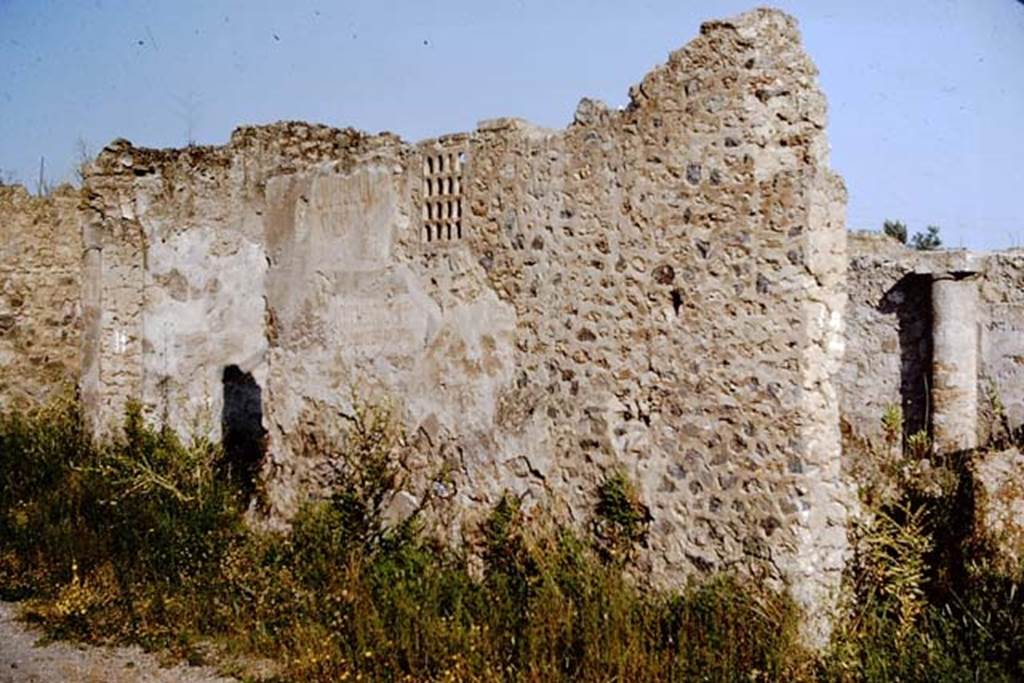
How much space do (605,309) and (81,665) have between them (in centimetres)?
332

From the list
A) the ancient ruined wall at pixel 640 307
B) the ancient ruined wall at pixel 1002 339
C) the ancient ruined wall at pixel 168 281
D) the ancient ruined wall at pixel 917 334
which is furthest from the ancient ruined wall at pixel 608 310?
the ancient ruined wall at pixel 1002 339

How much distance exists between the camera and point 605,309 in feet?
18.6

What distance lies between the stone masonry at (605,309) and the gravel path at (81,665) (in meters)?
1.75

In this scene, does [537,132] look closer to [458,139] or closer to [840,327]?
[458,139]

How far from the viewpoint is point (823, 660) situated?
4.67 meters

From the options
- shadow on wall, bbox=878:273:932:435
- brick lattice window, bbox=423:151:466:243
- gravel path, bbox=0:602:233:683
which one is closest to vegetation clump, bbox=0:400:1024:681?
gravel path, bbox=0:602:233:683

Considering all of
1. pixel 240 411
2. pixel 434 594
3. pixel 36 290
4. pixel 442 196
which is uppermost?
pixel 442 196

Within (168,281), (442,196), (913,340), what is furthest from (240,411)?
(913,340)

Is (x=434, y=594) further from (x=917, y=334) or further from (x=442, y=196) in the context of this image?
(x=917, y=334)

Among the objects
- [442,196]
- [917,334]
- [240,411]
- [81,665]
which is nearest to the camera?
[81,665]

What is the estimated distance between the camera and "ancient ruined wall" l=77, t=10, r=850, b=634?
498cm

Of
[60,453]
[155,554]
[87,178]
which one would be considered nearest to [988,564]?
[155,554]

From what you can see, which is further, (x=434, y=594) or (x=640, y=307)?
(x=434, y=594)

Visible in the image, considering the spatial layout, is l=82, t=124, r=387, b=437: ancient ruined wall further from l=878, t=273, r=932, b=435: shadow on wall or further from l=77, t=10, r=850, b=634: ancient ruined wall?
l=878, t=273, r=932, b=435: shadow on wall
